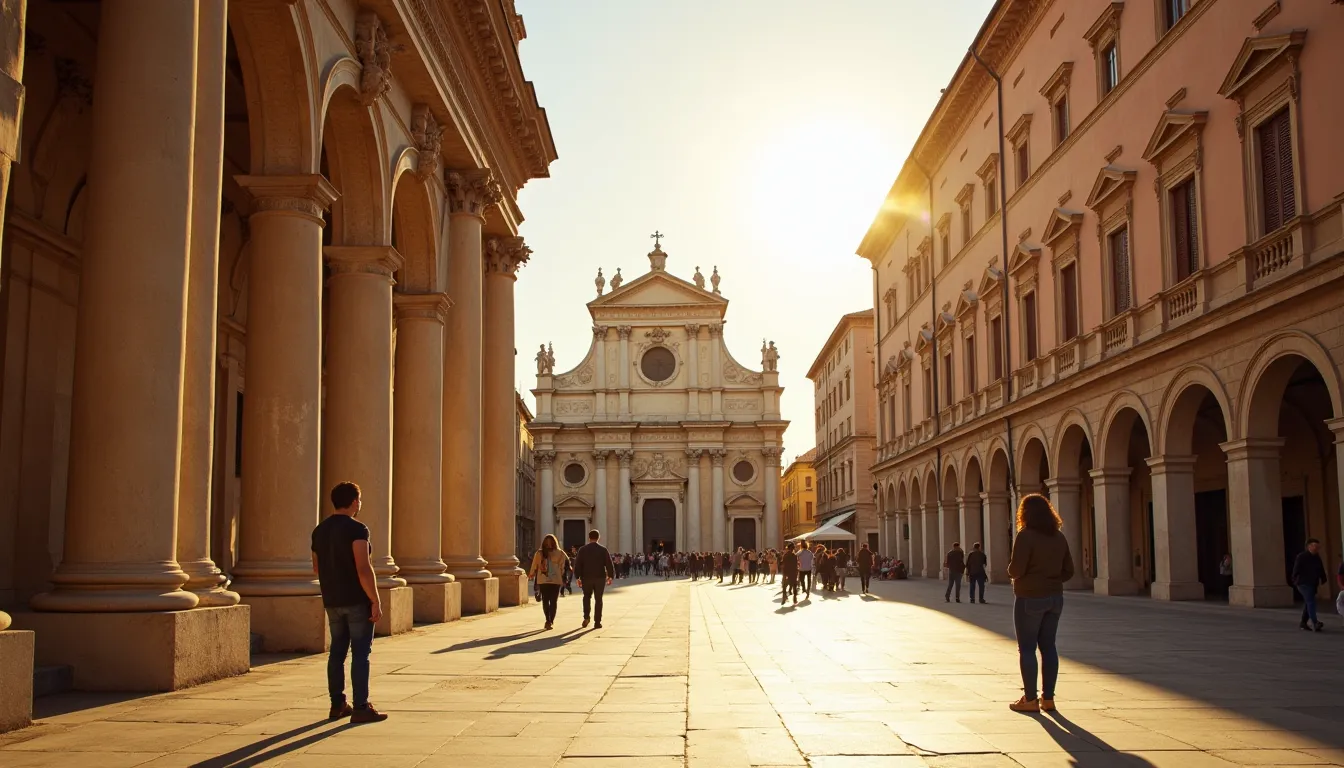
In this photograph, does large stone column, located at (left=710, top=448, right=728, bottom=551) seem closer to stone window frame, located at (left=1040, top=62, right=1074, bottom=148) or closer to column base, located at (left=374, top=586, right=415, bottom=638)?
stone window frame, located at (left=1040, top=62, right=1074, bottom=148)

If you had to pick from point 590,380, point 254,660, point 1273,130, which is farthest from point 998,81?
point 590,380

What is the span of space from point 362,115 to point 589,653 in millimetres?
7286

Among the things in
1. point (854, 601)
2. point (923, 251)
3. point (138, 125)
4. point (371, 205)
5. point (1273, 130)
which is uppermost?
point (923, 251)

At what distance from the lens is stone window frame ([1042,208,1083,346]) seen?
27625 mm

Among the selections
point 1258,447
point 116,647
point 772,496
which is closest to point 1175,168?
point 1258,447

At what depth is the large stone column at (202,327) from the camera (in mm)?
9984

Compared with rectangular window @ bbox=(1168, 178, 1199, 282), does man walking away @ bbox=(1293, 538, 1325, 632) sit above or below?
below

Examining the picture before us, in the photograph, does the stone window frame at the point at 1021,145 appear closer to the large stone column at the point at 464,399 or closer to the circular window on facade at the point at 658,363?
the large stone column at the point at 464,399

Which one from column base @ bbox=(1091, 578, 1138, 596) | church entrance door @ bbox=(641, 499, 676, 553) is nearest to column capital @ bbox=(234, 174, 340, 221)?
column base @ bbox=(1091, 578, 1138, 596)

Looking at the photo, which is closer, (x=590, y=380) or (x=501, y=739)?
(x=501, y=739)

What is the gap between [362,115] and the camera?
15617mm

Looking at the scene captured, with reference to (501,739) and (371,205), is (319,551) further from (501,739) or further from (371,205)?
(371,205)

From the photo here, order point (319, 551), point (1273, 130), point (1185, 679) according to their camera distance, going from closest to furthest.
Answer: point (319, 551)
point (1185, 679)
point (1273, 130)

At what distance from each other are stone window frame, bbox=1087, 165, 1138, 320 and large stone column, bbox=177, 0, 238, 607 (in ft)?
62.2
